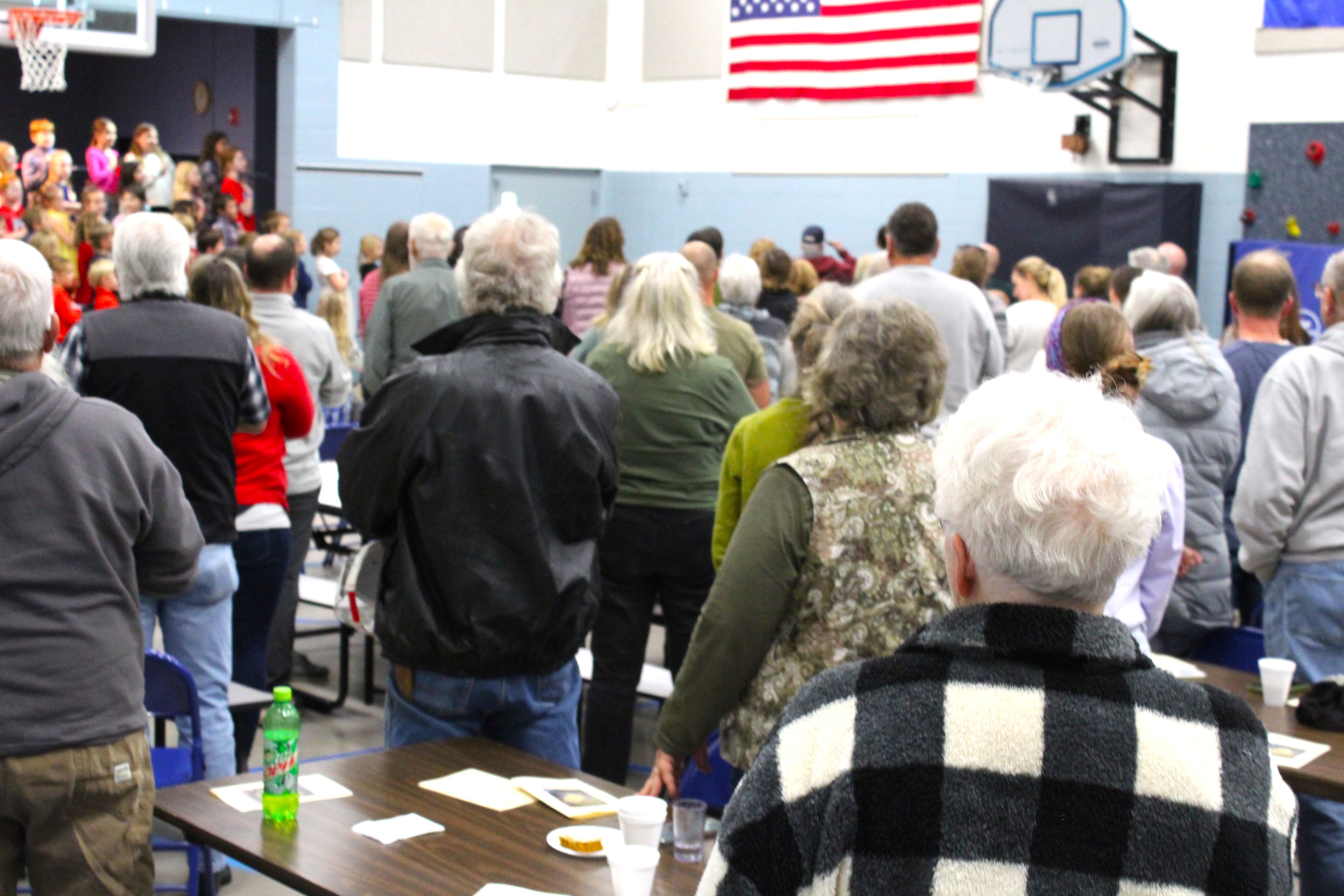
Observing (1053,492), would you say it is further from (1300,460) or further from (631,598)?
(631,598)

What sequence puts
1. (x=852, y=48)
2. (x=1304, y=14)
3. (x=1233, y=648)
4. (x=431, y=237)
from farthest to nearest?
(x=852, y=48)
(x=1304, y=14)
(x=431, y=237)
(x=1233, y=648)

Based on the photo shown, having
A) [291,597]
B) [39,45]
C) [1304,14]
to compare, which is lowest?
[291,597]

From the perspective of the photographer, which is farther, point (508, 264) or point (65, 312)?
point (65, 312)

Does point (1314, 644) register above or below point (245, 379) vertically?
below

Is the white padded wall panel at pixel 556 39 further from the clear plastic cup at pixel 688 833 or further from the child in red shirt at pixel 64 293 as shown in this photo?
the clear plastic cup at pixel 688 833

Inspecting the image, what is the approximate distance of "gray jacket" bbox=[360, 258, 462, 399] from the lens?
229 inches

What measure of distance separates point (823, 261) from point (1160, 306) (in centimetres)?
516

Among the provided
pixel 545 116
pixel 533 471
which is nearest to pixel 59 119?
pixel 545 116

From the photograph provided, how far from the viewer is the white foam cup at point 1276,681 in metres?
3.11

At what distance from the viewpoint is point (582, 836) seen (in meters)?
2.29

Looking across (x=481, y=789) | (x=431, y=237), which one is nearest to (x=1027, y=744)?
(x=481, y=789)

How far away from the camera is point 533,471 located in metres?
2.79

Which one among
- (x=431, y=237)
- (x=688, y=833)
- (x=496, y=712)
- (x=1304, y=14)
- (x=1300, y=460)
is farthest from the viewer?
(x=1304, y=14)

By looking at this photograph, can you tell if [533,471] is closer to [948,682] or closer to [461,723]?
[461,723]
